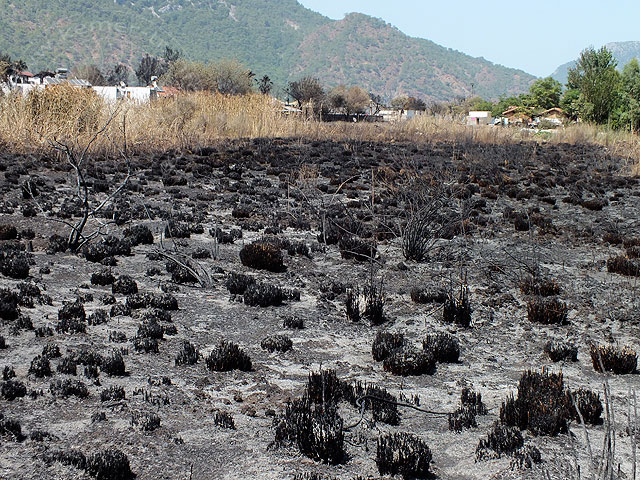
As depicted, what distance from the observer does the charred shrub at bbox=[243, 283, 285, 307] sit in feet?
27.1

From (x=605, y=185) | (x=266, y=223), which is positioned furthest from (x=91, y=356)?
(x=605, y=185)

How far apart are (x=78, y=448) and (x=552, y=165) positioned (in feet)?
73.7

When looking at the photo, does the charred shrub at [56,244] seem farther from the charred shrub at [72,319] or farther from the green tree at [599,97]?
the green tree at [599,97]

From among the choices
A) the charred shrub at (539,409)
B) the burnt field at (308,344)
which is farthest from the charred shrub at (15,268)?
the charred shrub at (539,409)

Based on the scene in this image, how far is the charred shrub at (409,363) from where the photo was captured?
6.47 meters

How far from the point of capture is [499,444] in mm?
4816

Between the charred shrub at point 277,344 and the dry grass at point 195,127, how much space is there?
25.1 ft

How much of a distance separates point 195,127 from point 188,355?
2195 cm

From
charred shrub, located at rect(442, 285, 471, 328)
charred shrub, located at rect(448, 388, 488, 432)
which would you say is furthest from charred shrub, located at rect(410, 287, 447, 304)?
charred shrub, located at rect(448, 388, 488, 432)

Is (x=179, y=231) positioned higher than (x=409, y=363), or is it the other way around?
(x=179, y=231)

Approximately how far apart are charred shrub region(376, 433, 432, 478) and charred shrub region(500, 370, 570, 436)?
39.8 inches

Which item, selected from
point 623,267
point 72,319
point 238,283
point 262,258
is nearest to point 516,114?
point 623,267

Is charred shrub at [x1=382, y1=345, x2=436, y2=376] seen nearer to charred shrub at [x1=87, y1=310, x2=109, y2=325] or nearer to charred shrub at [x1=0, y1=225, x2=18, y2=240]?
charred shrub at [x1=87, y1=310, x2=109, y2=325]

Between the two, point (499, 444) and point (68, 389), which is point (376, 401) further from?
point (68, 389)
